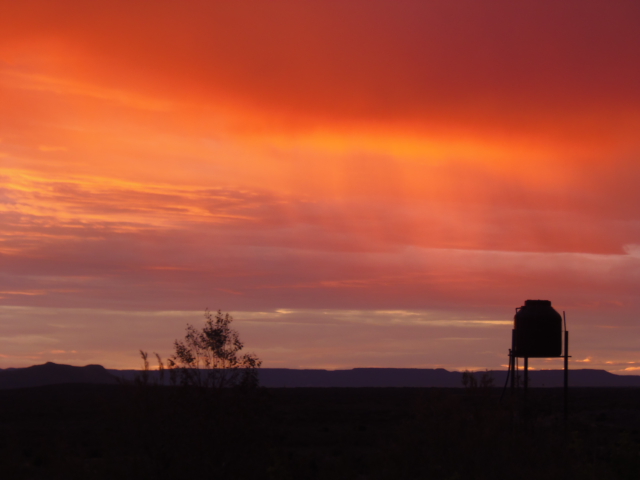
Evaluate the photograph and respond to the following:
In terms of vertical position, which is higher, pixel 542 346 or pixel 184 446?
pixel 542 346

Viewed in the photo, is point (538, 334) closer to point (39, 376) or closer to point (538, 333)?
point (538, 333)

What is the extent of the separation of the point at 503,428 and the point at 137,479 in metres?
12.9

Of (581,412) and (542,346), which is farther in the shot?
(581,412)

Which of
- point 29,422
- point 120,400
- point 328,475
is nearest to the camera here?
point 120,400

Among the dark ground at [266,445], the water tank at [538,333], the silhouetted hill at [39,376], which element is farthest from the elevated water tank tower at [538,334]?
the silhouetted hill at [39,376]

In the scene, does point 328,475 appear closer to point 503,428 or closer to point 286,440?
point 503,428

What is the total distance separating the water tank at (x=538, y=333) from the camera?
2692 centimetres

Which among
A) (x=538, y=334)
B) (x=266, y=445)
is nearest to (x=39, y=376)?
(x=538, y=334)

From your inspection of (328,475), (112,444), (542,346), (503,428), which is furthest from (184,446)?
(542,346)

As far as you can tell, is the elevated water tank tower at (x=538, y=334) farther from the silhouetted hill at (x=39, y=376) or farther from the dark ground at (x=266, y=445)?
the silhouetted hill at (x=39, y=376)

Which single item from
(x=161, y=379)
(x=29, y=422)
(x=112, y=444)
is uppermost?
(x=161, y=379)

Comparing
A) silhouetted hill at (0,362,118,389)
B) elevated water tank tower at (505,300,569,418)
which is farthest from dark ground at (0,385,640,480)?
silhouetted hill at (0,362,118,389)

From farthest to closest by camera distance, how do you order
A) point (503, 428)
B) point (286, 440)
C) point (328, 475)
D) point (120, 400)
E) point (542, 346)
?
1. point (286, 440)
2. point (542, 346)
3. point (503, 428)
4. point (328, 475)
5. point (120, 400)

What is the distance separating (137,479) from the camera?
17.1m
